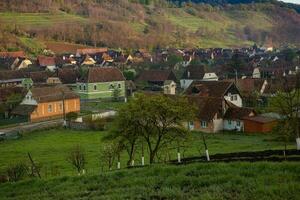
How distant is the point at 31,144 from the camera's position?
119 feet

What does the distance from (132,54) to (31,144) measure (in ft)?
249

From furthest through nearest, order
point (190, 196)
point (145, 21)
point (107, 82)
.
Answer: point (145, 21), point (107, 82), point (190, 196)

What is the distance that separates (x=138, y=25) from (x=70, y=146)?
121m

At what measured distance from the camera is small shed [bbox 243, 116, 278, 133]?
1437 inches

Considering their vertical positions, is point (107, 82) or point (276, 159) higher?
point (276, 159)

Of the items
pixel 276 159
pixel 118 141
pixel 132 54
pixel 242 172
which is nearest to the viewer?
pixel 242 172

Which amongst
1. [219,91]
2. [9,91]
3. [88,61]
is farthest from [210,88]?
[88,61]

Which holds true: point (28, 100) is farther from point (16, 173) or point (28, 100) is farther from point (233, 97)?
point (16, 173)

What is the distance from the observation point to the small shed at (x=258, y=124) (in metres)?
36.5

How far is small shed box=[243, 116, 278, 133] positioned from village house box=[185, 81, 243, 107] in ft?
22.1

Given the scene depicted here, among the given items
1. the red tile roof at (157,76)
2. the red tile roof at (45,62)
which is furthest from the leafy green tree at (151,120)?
the red tile roof at (45,62)

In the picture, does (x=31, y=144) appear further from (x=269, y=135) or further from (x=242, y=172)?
(x=242, y=172)

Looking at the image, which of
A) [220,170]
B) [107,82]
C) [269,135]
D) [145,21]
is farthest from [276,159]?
[145,21]

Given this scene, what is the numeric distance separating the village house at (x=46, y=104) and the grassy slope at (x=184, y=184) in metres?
33.5
